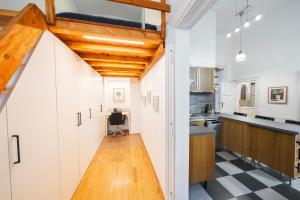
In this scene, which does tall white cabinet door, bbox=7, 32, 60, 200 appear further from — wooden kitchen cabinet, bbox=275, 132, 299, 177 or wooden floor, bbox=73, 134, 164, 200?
wooden kitchen cabinet, bbox=275, 132, 299, 177

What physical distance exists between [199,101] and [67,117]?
3584 millimetres

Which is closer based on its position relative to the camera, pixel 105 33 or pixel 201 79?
pixel 105 33

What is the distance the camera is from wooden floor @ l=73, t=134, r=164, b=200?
6.25ft

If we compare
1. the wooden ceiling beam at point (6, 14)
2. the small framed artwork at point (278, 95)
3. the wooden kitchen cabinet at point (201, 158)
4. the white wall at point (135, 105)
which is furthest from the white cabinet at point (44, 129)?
the small framed artwork at point (278, 95)

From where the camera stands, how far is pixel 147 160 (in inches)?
114

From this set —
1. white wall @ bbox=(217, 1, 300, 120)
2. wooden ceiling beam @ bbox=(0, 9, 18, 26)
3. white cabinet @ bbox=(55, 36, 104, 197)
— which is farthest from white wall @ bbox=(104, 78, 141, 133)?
white wall @ bbox=(217, 1, 300, 120)

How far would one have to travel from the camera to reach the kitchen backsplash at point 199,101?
13.2 ft

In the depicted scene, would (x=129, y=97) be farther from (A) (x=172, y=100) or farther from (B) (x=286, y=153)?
(B) (x=286, y=153)

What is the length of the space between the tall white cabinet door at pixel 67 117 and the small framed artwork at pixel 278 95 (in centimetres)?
548

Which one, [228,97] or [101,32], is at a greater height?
[101,32]

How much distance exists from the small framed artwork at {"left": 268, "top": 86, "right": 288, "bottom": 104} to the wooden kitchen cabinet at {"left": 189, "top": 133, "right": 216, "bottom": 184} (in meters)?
3.61

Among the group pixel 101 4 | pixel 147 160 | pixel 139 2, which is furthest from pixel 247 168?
pixel 101 4

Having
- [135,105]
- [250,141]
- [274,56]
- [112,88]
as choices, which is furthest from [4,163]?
[274,56]

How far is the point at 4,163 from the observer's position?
85cm
